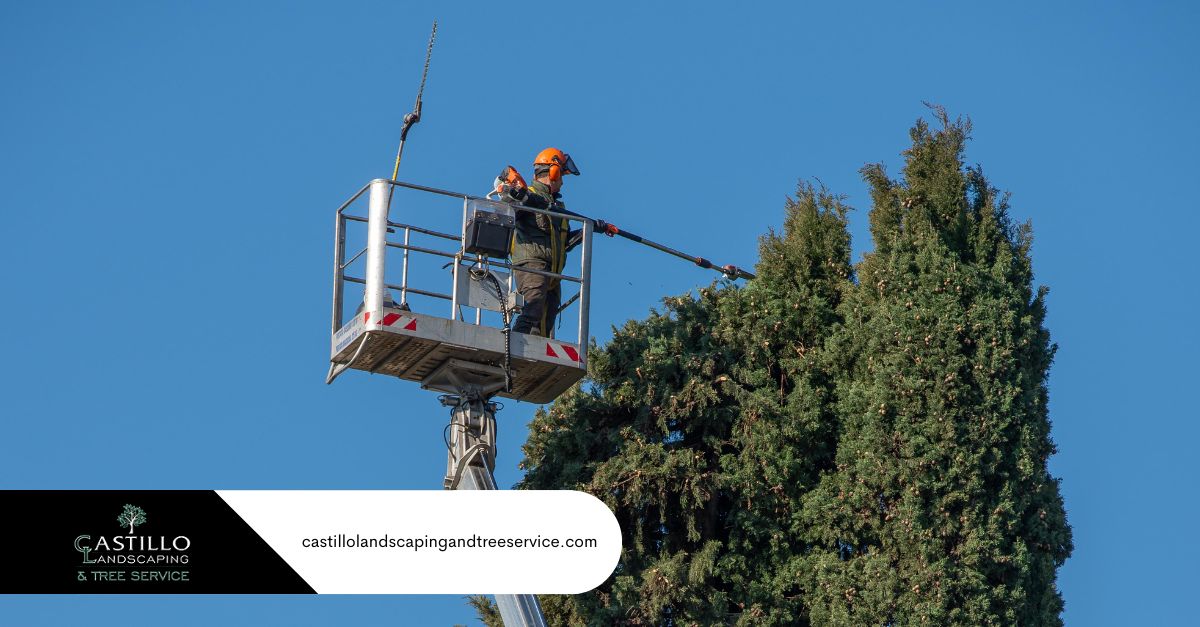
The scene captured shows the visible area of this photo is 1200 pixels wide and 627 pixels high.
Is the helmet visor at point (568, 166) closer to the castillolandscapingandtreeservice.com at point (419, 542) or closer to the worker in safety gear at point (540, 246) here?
the worker in safety gear at point (540, 246)

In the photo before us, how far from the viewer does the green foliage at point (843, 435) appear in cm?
2298

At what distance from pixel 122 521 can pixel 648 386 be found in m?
7.68

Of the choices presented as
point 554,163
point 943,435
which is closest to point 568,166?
point 554,163

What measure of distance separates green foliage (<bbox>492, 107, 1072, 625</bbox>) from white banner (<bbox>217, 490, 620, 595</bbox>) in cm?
419

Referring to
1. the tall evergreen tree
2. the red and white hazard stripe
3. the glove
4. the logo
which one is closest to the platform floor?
the red and white hazard stripe

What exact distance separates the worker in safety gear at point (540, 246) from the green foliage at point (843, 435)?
1.48 m

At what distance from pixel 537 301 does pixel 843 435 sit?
372 cm

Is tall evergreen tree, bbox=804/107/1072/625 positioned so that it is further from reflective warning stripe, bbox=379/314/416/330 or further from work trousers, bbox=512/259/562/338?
reflective warning stripe, bbox=379/314/416/330

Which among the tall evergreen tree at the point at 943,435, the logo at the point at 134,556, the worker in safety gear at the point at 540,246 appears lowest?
the logo at the point at 134,556

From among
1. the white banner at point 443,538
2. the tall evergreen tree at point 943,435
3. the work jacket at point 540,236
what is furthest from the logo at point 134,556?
the tall evergreen tree at point 943,435

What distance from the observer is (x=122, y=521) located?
61.3 ft

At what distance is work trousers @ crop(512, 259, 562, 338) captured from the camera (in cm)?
2364

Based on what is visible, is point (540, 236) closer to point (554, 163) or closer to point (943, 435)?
point (554, 163)

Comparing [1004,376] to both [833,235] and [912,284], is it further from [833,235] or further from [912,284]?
[833,235]
